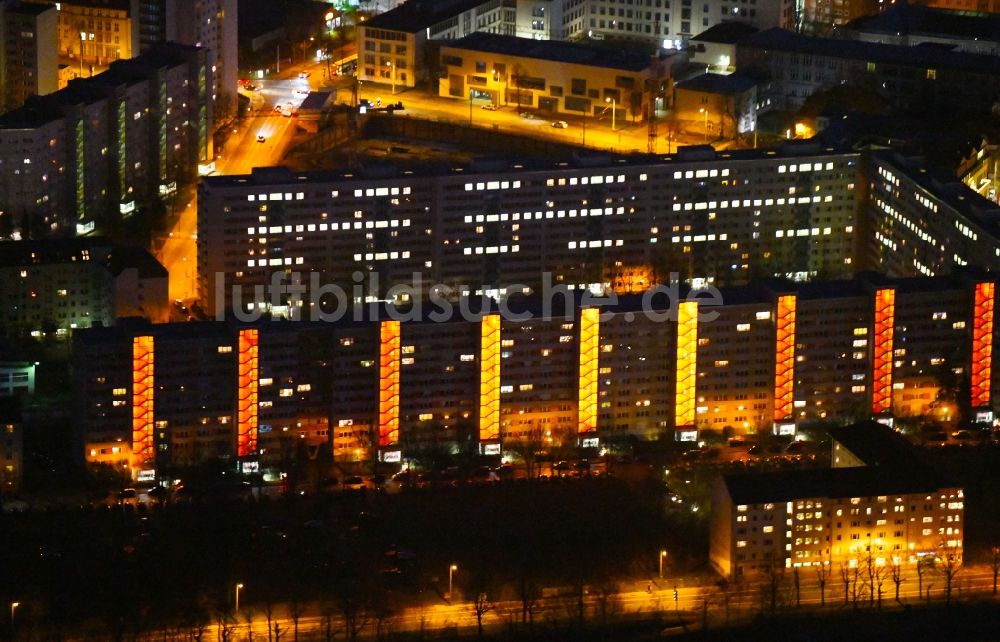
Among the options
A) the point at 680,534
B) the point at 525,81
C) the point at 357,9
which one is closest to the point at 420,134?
the point at 525,81

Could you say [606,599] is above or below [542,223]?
below

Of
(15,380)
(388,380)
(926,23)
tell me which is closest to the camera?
(388,380)

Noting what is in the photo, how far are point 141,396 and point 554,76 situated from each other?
19847 mm

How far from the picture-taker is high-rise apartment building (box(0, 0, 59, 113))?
209 feet

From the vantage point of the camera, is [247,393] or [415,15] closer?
[247,393]

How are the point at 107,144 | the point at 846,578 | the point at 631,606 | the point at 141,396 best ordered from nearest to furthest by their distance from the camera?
the point at 631,606
the point at 846,578
the point at 141,396
the point at 107,144

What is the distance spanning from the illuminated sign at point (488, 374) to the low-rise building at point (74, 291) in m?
6.97

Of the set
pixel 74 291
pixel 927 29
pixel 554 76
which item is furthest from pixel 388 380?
pixel 927 29

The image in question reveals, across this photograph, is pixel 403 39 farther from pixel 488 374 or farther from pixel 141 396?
pixel 141 396

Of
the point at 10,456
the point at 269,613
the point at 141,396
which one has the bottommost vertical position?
the point at 269,613

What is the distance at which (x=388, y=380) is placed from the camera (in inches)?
1948

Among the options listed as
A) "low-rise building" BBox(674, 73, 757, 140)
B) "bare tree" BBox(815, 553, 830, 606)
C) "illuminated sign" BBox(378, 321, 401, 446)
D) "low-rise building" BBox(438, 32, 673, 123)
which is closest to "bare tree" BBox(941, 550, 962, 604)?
"bare tree" BBox(815, 553, 830, 606)

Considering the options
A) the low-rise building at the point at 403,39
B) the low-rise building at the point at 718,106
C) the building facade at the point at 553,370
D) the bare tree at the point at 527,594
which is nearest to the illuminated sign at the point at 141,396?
the building facade at the point at 553,370

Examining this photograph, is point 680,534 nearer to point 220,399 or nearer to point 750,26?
point 220,399
